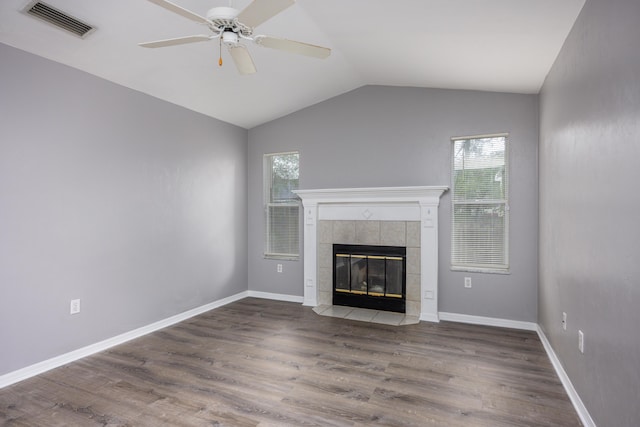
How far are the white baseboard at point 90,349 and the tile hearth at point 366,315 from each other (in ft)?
5.08

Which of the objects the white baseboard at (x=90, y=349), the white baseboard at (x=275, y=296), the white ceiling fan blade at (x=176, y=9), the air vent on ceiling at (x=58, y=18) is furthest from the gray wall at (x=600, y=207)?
the white baseboard at (x=90, y=349)

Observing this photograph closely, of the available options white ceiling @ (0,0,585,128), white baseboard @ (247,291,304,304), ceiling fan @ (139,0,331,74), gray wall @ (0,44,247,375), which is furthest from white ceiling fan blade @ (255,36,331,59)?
white baseboard @ (247,291,304,304)

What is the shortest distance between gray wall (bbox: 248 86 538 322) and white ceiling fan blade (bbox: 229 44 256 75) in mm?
2471

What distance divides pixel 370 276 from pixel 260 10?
3510 millimetres

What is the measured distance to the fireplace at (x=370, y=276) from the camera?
14.7ft

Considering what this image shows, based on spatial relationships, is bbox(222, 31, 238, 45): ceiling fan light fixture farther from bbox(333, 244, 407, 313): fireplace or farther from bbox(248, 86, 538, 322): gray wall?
bbox(333, 244, 407, 313): fireplace

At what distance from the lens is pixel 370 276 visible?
463 centimetres

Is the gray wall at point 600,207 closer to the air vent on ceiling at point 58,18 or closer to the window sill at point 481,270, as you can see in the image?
the window sill at point 481,270

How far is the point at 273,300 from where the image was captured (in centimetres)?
523

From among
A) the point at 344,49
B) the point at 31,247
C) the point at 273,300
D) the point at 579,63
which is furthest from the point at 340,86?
the point at 31,247

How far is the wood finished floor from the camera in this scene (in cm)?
226

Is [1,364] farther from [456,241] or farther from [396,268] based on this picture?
[456,241]

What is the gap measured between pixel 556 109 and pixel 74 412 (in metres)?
4.23

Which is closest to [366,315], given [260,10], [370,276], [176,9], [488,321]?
[370,276]
